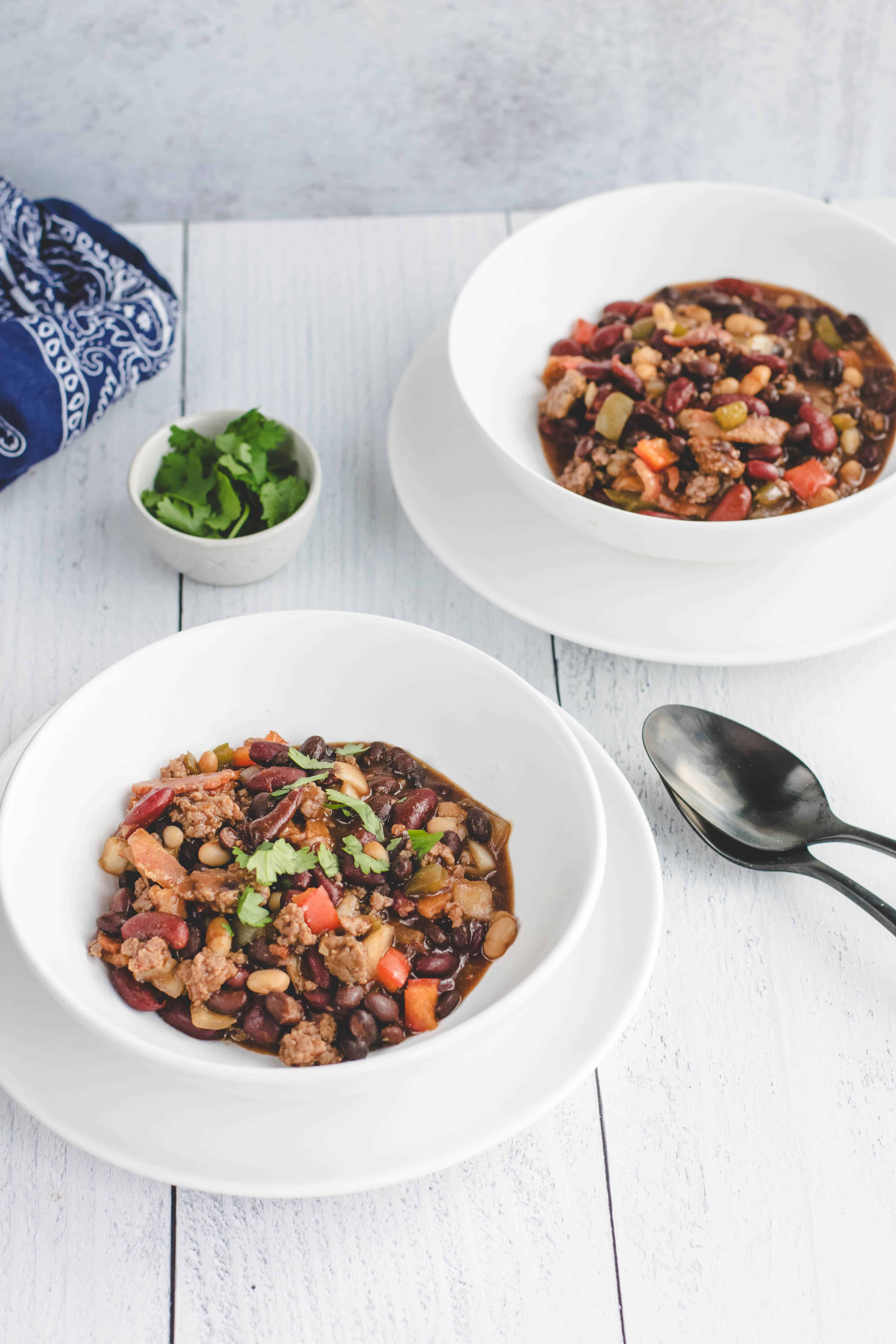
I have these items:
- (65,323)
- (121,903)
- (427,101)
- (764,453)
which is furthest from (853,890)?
(427,101)

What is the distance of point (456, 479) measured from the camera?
9.92ft

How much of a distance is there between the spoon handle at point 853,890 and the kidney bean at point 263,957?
1.10m

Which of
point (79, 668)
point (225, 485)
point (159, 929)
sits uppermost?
point (225, 485)

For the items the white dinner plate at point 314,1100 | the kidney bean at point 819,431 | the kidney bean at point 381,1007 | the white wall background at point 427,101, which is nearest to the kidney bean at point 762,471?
the kidney bean at point 819,431

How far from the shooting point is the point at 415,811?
2230 millimetres

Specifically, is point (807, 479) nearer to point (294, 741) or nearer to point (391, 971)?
point (294, 741)

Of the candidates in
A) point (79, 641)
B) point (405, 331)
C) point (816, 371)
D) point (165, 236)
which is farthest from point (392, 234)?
point (79, 641)

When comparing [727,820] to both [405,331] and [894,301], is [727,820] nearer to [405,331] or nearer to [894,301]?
[894,301]

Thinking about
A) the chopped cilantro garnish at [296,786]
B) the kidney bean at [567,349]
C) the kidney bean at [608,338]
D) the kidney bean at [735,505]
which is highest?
the kidney bean at [608,338]

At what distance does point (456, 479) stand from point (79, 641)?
3.36 feet

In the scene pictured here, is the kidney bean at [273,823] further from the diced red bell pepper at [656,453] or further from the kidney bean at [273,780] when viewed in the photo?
the diced red bell pepper at [656,453]

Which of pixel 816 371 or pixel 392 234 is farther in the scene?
pixel 392 234

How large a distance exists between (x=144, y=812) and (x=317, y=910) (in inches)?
15.7

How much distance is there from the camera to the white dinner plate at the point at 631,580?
269 centimetres
